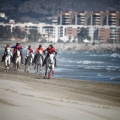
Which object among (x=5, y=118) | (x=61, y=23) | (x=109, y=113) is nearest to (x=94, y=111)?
(x=109, y=113)

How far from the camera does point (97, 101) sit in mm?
5535

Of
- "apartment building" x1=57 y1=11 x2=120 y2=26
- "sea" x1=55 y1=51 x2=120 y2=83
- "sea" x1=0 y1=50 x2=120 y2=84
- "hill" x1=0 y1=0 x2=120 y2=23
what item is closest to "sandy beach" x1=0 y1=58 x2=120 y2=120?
"hill" x1=0 y1=0 x2=120 y2=23

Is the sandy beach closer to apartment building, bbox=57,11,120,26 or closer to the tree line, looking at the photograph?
apartment building, bbox=57,11,120,26

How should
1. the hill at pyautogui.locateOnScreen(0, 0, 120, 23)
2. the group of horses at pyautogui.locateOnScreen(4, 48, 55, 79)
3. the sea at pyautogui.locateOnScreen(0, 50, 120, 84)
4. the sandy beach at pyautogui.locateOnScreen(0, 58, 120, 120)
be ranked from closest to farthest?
the sandy beach at pyautogui.locateOnScreen(0, 58, 120, 120) < the group of horses at pyautogui.locateOnScreen(4, 48, 55, 79) < the hill at pyautogui.locateOnScreen(0, 0, 120, 23) < the sea at pyautogui.locateOnScreen(0, 50, 120, 84)

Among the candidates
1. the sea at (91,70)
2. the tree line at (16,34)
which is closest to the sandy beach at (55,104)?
the sea at (91,70)

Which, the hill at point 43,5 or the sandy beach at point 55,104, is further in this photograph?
the hill at point 43,5

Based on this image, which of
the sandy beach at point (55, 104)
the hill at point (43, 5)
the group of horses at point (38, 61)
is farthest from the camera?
the hill at point (43, 5)

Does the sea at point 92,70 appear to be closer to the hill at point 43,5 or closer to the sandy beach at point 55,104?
the hill at point 43,5

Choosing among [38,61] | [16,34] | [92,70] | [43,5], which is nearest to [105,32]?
[92,70]

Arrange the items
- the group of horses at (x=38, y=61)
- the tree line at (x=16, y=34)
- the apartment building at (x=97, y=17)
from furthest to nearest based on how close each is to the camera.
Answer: the tree line at (x=16, y=34)
the apartment building at (x=97, y=17)
the group of horses at (x=38, y=61)

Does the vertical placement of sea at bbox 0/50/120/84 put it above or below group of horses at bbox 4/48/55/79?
below

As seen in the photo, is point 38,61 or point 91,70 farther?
point 91,70

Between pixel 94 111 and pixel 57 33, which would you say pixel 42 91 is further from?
pixel 57 33

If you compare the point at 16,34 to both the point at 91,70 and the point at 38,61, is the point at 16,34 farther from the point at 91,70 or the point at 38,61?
the point at 38,61
